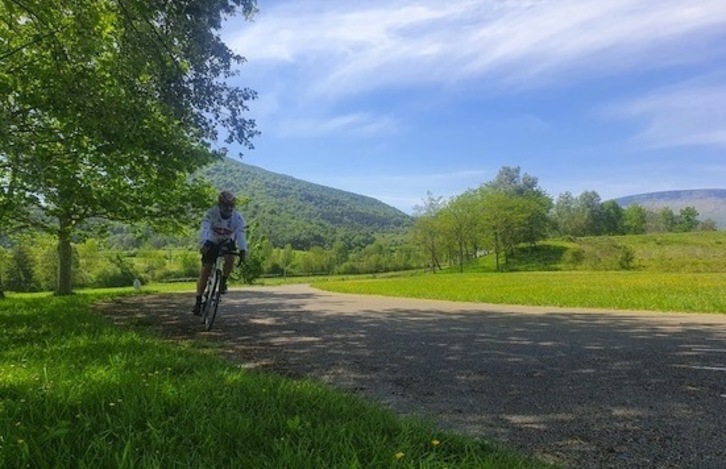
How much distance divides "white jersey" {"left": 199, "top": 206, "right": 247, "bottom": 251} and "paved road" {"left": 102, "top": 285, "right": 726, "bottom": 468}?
5.02 ft

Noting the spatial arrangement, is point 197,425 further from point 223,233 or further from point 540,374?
point 223,233

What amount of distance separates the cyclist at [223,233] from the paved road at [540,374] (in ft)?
4.00

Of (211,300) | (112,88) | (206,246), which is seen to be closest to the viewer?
(206,246)

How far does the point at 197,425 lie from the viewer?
9.76 ft

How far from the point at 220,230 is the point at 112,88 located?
13.8ft

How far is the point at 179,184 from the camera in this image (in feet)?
68.2

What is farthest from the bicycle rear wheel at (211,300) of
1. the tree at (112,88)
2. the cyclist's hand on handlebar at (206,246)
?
the tree at (112,88)

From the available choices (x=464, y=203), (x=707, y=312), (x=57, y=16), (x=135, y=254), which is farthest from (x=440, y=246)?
(x=57, y=16)

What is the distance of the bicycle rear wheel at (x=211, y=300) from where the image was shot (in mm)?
8250

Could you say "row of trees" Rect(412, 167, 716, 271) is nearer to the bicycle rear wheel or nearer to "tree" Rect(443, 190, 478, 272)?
"tree" Rect(443, 190, 478, 272)

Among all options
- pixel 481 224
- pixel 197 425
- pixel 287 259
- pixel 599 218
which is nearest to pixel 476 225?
pixel 481 224

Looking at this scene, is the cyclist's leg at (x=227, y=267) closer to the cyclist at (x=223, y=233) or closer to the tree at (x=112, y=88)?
the cyclist at (x=223, y=233)

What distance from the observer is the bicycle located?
800cm

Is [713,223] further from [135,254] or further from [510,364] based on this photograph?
[510,364]
